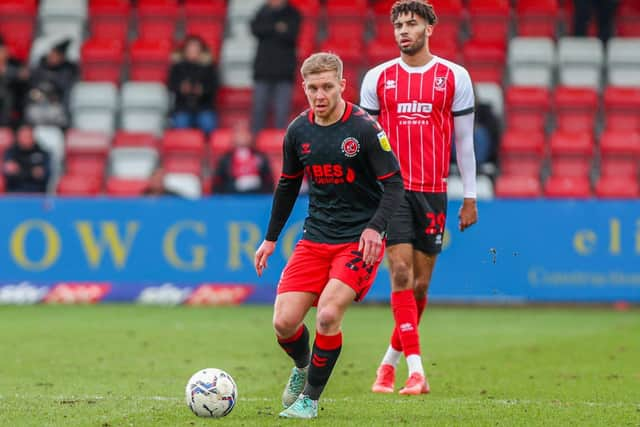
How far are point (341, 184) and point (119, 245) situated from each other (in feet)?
27.8

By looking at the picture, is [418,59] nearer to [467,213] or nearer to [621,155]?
[467,213]

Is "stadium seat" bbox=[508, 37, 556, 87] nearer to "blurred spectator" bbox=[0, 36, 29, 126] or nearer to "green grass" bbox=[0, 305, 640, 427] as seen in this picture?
"green grass" bbox=[0, 305, 640, 427]

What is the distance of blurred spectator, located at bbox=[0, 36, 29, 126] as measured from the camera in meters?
17.9

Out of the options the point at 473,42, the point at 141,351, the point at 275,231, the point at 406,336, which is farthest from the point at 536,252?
the point at 275,231

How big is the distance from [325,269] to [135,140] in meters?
11.3

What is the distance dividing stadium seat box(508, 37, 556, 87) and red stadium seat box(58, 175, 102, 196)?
20.2 feet

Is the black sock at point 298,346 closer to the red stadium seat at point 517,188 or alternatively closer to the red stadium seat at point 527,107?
the red stadium seat at point 517,188

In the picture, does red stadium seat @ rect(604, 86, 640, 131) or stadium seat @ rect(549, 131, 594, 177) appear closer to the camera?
stadium seat @ rect(549, 131, 594, 177)

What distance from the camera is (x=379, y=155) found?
720 cm

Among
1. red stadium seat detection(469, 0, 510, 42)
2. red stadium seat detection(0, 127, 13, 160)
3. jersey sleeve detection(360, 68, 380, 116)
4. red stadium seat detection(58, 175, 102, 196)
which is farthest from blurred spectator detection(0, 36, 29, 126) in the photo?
jersey sleeve detection(360, 68, 380, 116)

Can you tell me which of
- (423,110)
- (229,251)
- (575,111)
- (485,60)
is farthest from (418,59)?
(485,60)

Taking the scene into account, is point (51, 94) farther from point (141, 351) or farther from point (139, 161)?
point (141, 351)

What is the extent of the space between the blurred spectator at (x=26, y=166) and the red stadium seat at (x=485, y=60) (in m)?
6.18

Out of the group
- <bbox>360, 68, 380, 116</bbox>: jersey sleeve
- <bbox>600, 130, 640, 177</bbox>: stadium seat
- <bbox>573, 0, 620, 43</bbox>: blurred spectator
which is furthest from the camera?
<bbox>573, 0, 620, 43</bbox>: blurred spectator
